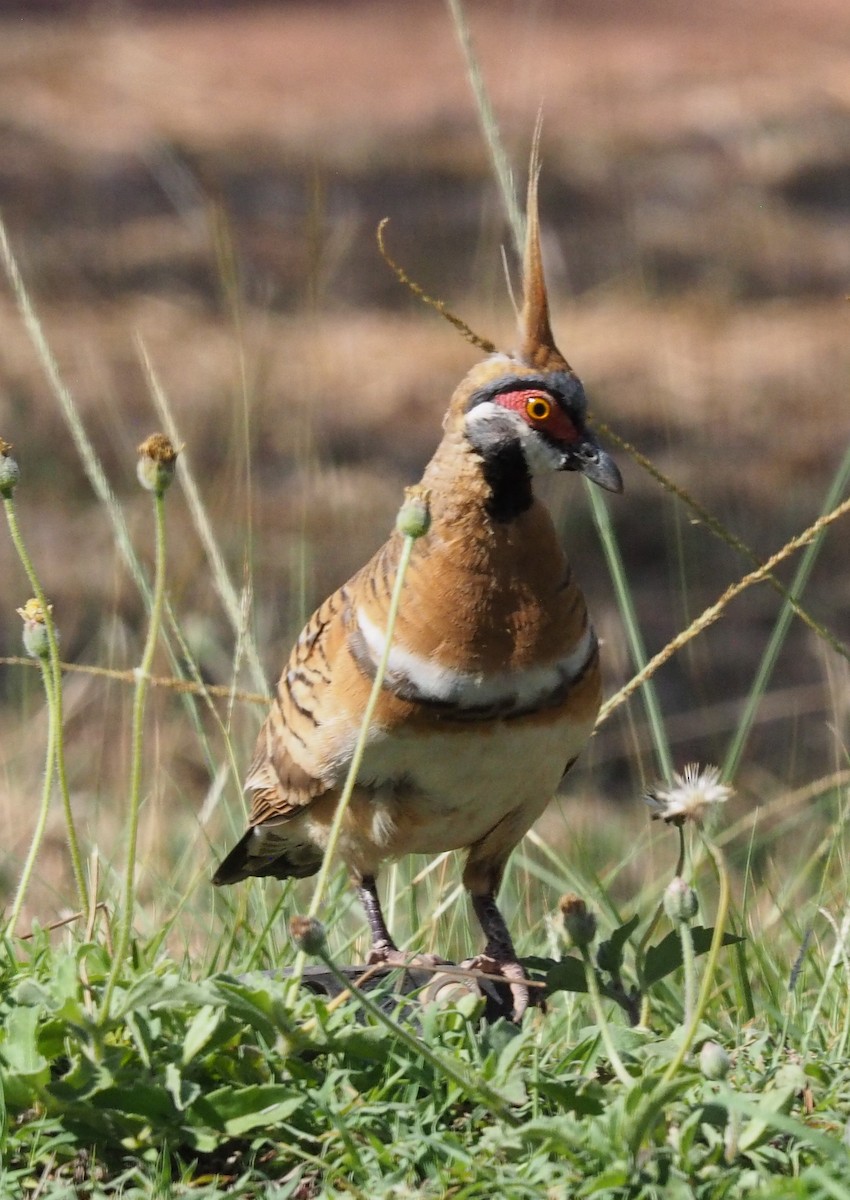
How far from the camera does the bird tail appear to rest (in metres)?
3.04

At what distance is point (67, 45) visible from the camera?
11453mm

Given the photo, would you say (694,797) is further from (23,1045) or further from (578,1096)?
(23,1045)

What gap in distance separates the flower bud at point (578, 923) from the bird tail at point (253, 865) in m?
1.27

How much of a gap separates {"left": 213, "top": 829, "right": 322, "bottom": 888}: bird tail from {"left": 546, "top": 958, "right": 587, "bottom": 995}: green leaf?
1040 millimetres

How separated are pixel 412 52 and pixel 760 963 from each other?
425 inches

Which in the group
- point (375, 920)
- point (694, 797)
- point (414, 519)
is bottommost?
point (375, 920)

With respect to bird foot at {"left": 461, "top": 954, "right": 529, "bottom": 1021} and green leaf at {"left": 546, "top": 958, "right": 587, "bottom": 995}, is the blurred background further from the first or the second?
green leaf at {"left": 546, "top": 958, "right": 587, "bottom": 995}

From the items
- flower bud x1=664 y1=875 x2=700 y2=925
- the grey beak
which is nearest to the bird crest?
the grey beak

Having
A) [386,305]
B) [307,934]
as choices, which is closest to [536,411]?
[307,934]

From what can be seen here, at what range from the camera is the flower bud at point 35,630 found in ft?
6.56

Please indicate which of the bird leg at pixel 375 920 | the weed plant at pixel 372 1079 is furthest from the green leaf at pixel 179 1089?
the bird leg at pixel 375 920

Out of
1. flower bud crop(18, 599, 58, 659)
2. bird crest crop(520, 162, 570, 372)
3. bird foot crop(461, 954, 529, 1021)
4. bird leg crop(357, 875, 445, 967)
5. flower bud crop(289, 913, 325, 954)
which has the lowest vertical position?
bird leg crop(357, 875, 445, 967)

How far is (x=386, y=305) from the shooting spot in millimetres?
8492

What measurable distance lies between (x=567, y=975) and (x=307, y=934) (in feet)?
1.45
